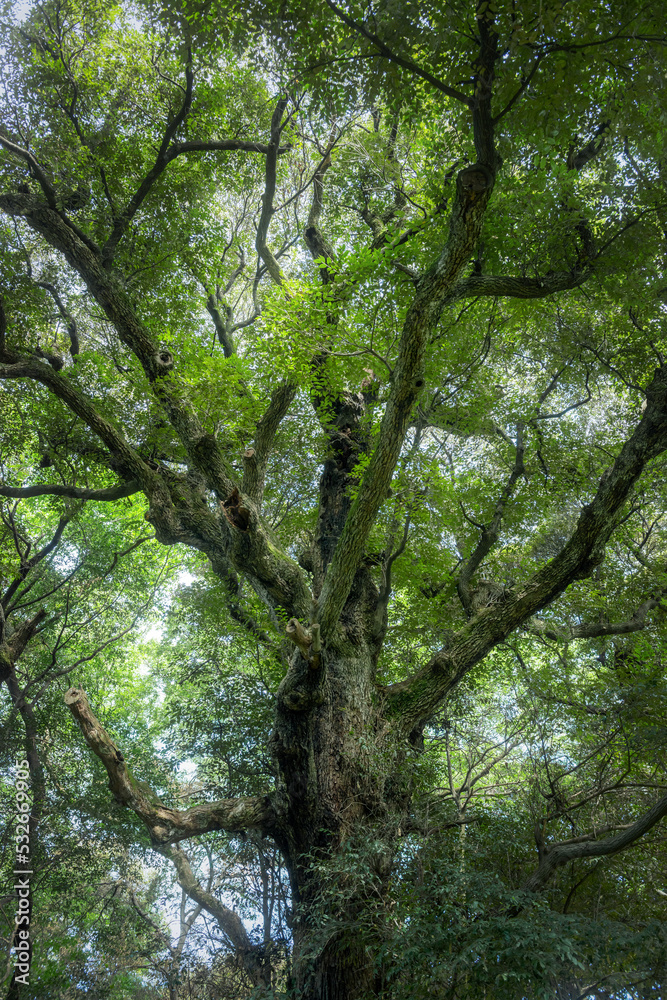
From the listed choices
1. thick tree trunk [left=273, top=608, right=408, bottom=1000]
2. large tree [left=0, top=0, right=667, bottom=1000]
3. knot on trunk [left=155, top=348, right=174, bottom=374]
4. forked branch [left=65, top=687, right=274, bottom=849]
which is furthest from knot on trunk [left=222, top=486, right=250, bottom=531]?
forked branch [left=65, top=687, right=274, bottom=849]

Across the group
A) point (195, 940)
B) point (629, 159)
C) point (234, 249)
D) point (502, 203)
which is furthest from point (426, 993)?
point (234, 249)

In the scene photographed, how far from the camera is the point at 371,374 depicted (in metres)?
7.80

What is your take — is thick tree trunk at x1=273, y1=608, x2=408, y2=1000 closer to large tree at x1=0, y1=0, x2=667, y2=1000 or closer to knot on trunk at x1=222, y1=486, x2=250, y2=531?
large tree at x1=0, y1=0, x2=667, y2=1000

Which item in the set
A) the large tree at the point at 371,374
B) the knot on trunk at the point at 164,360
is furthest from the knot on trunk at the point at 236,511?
the knot on trunk at the point at 164,360

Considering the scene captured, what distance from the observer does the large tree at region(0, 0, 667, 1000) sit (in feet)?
14.4

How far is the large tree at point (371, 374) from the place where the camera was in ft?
14.4

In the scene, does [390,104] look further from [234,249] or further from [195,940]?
[195,940]

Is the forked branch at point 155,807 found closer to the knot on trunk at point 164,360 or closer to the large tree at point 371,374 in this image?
the large tree at point 371,374

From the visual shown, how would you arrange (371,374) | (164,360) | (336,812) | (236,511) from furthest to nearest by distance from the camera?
(371,374)
(164,360)
(236,511)
(336,812)

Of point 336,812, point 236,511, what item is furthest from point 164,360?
point 336,812

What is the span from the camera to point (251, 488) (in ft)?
20.6

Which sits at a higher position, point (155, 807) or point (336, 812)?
point (155, 807)

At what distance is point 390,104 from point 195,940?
346 inches

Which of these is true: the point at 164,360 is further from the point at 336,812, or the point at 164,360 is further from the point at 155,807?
the point at 336,812
